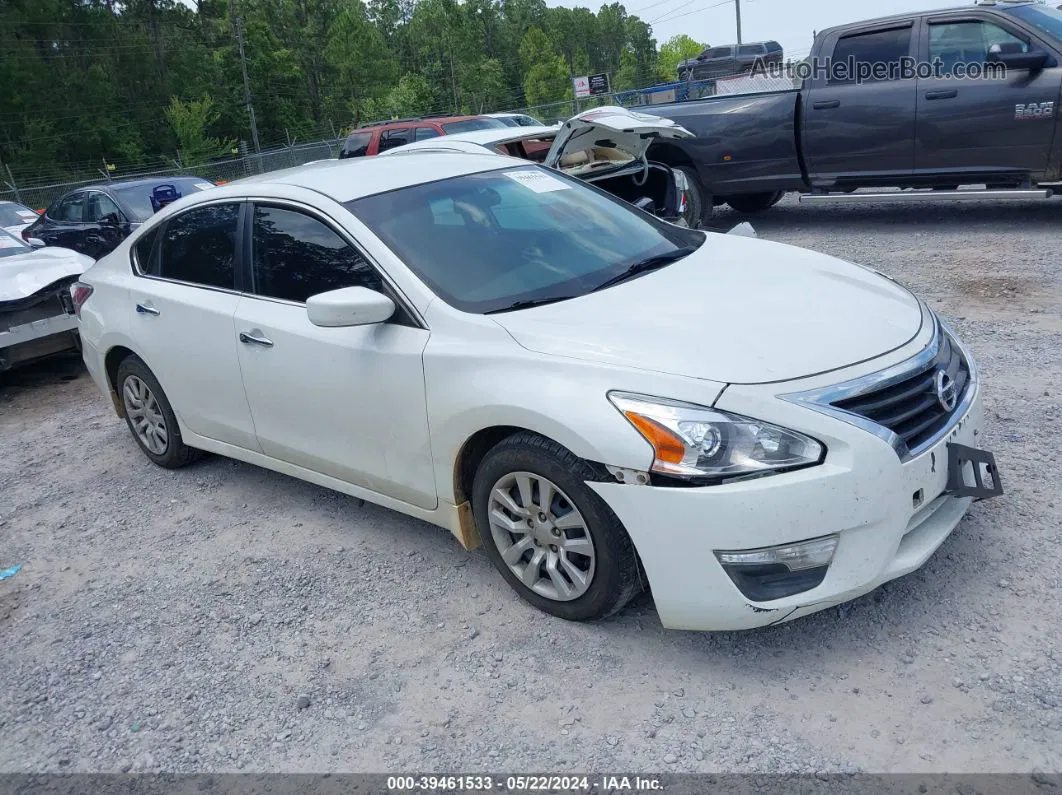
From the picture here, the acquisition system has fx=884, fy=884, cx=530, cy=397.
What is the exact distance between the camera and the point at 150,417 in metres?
5.06

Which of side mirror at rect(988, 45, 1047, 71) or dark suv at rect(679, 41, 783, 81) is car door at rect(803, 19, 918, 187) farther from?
dark suv at rect(679, 41, 783, 81)

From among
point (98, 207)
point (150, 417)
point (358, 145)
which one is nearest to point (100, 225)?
point (98, 207)

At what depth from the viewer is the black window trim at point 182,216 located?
166 inches

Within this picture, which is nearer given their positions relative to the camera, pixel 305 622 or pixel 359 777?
pixel 359 777

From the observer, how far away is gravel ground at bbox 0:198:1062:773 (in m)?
2.62

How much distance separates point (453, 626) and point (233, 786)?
0.95 meters

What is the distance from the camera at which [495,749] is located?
2.70m

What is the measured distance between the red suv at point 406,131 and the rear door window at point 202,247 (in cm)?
1085

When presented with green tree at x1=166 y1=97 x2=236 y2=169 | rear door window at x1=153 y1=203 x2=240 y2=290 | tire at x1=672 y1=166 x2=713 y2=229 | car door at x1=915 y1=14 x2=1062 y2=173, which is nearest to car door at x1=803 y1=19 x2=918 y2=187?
car door at x1=915 y1=14 x2=1062 y2=173

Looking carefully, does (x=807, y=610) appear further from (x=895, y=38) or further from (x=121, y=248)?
(x=895, y=38)

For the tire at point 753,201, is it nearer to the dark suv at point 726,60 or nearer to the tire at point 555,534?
the tire at point 555,534

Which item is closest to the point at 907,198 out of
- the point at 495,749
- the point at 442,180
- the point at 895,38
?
the point at 895,38

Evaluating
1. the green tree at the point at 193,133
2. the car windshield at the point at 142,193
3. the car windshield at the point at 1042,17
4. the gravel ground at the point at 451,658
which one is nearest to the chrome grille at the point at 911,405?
the gravel ground at the point at 451,658

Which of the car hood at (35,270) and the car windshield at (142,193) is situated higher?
the car windshield at (142,193)
